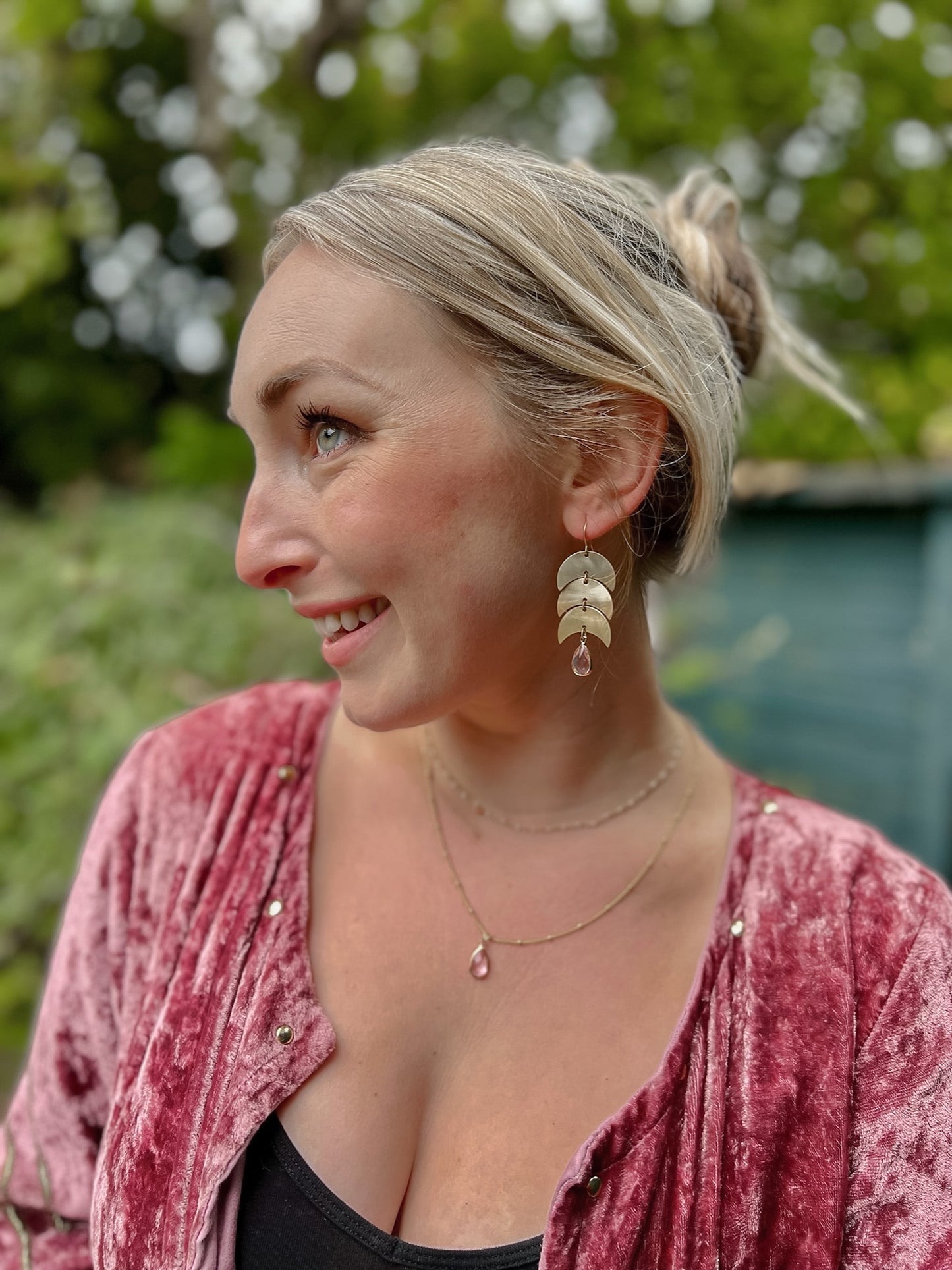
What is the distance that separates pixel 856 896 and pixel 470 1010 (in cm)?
49

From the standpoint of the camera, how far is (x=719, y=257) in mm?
1407

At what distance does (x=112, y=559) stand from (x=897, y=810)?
2.87 m

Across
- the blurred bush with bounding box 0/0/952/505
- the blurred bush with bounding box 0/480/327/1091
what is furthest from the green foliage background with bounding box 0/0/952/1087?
the blurred bush with bounding box 0/480/327/1091

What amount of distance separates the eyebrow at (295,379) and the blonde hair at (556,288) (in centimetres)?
10

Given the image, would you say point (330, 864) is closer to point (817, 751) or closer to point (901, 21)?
point (817, 751)

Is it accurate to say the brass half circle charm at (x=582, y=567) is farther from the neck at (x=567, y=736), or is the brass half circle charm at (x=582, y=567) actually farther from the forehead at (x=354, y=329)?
the forehead at (x=354, y=329)

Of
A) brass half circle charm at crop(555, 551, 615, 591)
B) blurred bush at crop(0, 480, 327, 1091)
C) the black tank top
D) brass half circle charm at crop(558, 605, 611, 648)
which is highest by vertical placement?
brass half circle charm at crop(555, 551, 615, 591)

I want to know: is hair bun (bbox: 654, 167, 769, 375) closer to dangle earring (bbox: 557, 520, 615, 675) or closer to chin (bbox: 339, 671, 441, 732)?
dangle earring (bbox: 557, 520, 615, 675)

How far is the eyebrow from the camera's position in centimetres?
113

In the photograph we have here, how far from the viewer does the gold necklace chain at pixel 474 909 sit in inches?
51.5

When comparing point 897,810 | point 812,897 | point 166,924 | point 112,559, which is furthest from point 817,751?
Answer: point 166,924

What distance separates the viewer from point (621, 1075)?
1226 mm

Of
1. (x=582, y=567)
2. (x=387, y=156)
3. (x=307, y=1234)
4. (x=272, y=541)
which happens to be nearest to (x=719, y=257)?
(x=582, y=567)

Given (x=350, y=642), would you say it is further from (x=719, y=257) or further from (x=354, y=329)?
(x=719, y=257)
